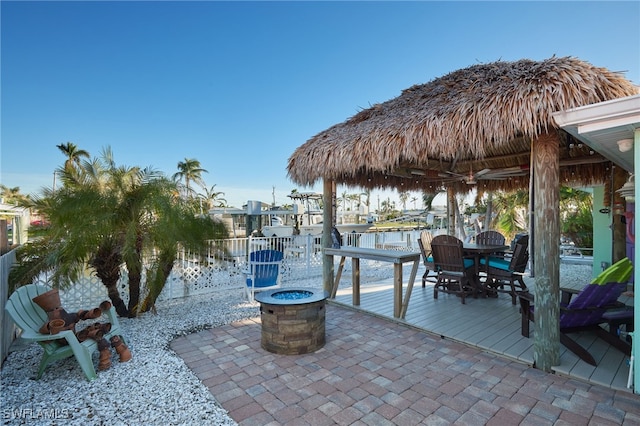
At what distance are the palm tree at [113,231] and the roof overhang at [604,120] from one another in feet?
15.5

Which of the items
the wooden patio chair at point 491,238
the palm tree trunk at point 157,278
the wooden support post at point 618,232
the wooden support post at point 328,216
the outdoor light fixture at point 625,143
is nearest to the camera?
the outdoor light fixture at point 625,143

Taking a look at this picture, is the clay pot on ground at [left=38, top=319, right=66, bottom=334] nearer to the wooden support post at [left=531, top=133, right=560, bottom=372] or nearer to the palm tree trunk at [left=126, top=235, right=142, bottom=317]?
the palm tree trunk at [left=126, top=235, right=142, bottom=317]

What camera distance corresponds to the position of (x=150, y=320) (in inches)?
185

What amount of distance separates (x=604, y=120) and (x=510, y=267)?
10.5 ft

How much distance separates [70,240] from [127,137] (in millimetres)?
13623

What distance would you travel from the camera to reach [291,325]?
3.41 m

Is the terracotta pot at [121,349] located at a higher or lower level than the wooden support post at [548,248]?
lower

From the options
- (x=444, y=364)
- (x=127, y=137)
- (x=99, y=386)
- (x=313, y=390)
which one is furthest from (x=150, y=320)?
(x=127, y=137)

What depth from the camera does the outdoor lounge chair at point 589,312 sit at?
3.09 m

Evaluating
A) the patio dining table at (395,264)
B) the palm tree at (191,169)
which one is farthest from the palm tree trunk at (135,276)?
the palm tree at (191,169)

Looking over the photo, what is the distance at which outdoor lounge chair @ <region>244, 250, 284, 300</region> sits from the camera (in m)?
5.80

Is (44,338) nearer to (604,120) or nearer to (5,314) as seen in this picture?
(5,314)

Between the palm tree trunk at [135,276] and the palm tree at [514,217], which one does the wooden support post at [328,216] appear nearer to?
the palm tree trunk at [135,276]

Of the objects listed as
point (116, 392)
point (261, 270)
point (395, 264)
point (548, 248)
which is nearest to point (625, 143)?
point (548, 248)
